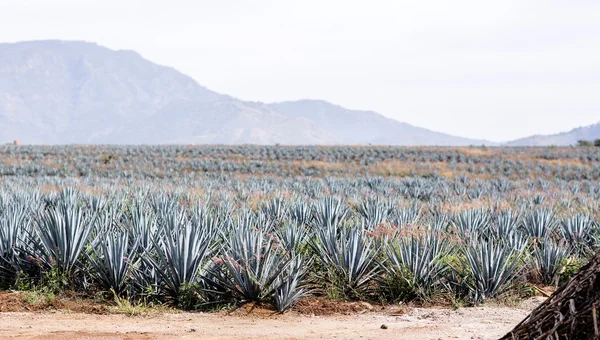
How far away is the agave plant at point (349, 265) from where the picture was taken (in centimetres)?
666

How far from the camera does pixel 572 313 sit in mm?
3117

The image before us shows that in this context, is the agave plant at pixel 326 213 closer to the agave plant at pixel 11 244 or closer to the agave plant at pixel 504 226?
the agave plant at pixel 504 226

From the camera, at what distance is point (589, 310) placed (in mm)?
3064

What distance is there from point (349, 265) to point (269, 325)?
132 cm

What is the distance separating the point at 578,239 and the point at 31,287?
674cm

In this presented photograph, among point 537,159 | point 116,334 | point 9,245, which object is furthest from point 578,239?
point 537,159

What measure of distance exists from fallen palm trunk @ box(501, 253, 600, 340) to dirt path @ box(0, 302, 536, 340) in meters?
1.87

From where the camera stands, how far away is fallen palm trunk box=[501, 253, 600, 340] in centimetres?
307

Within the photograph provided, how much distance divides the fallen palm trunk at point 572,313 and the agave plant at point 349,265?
10.7ft

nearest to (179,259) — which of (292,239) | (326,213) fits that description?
(292,239)

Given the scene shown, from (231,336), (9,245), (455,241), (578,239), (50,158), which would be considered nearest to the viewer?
(231,336)

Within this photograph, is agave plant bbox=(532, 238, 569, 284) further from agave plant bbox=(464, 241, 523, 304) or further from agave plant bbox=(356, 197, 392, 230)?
agave plant bbox=(356, 197, 392, 230)

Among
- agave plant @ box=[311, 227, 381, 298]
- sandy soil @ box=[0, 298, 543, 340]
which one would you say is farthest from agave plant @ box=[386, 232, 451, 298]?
sandy soil @ box=[0, 298, 543, 340]

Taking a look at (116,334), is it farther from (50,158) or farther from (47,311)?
(50,158)
